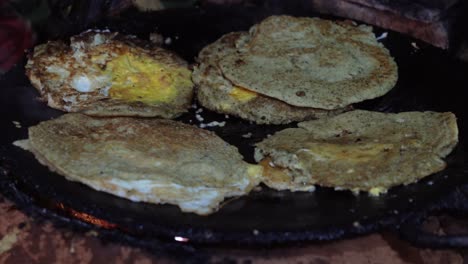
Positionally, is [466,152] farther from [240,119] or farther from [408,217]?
[240,119]

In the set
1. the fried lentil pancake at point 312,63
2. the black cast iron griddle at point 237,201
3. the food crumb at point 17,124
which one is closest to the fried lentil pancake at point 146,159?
the black cast iron griddle at point 237,201

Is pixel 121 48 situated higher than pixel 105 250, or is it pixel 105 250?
pixel 121 48

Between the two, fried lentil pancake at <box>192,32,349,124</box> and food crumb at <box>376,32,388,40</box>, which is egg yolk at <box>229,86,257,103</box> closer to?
fried lentil pancake at <box>192,32,349,124</box>

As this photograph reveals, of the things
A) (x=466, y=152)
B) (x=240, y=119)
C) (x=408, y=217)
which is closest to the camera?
(x=408, y=217)

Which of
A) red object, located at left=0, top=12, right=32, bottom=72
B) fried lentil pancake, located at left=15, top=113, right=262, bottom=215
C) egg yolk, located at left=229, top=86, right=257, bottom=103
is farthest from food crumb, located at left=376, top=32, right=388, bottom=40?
red object, located at left=0, top=12, right=32, bottom=72

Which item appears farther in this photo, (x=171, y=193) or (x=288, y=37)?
(x=288, y=37)

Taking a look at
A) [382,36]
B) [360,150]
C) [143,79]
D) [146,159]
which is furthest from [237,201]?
[382,36]

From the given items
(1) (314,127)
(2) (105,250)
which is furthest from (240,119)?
(2) (105,250)

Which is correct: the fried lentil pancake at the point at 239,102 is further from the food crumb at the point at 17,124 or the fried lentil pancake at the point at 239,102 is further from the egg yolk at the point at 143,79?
the food crumb at the point at 17,124

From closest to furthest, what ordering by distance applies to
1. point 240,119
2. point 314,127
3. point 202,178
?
point 202,178, point 314,127, point 240,119

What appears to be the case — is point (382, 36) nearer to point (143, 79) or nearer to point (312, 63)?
point (312, 63)
